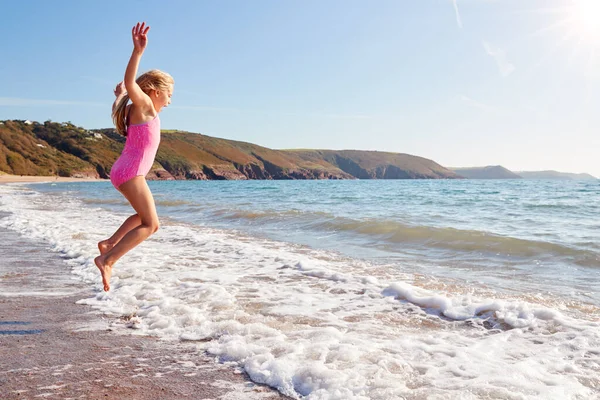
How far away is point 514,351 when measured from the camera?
3387 mm

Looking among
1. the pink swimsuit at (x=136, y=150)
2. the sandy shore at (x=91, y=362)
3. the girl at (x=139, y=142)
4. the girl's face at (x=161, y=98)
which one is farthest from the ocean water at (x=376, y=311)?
the girl's face at (x=161, y=98)

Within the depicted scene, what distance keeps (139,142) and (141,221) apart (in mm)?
689

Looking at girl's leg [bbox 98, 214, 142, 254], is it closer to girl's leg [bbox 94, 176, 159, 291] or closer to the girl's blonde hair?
girl's leg [bbox 94, 176, 159, 291]

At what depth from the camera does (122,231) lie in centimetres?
413

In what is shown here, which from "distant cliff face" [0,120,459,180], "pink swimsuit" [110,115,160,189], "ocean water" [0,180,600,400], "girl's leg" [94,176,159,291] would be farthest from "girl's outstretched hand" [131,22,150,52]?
"distant cliff face" [0,120,459,180]

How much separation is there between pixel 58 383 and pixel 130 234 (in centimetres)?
150

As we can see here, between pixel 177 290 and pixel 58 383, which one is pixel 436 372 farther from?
pixel 177 290

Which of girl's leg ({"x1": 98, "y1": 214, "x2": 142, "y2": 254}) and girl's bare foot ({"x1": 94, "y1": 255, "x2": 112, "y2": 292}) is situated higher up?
girl's leg ({"x1": 98, "y1": 214, "x2": 142, "y2": 254})

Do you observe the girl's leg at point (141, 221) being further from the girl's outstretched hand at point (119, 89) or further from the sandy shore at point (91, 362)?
the girl's outstretched hand at point (119, 89)

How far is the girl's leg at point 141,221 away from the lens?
3.86 meters

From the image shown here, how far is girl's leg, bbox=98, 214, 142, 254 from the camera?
4.07 m

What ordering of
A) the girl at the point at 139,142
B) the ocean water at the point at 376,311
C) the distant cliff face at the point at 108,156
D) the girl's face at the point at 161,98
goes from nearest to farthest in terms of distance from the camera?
the ocean water at the point at 376,311 → the girl at the point at 139,142 → the girl's face at the point at 161,98 → the distant cliff face at the point at 108,156

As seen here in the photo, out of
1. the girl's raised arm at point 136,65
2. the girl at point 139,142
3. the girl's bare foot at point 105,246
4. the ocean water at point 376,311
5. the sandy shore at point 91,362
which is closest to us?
the sandy shore at point 91,362

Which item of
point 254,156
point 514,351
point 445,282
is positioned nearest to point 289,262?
point 445,282
